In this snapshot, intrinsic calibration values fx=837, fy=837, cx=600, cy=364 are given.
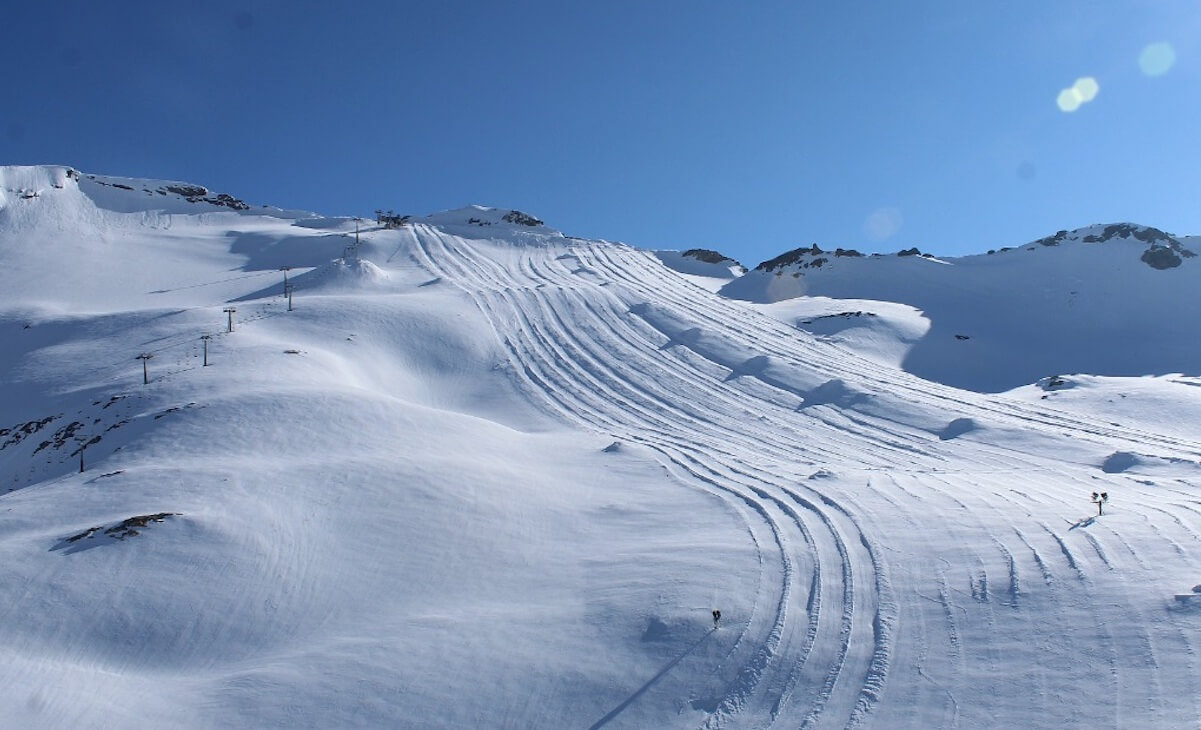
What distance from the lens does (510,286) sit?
133 feet

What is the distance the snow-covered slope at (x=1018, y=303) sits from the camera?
35625 millimetres

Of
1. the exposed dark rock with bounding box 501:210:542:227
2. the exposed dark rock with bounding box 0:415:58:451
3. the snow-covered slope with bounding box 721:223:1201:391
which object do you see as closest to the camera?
the exposed dark rock with bounding box 0:415:58:451

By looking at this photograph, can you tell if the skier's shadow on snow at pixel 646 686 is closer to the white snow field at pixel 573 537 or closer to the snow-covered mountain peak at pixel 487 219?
the white snow field at pixel 573 537

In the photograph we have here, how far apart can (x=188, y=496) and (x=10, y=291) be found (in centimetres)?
3346

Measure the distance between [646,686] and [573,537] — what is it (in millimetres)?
4973

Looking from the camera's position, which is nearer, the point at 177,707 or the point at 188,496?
the point at 177,707

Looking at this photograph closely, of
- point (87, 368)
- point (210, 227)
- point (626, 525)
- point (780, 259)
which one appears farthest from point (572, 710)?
point (210, 227)

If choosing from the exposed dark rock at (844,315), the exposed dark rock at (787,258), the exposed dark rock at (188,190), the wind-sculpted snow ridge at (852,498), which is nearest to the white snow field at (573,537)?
the wind-sculpted snow ridge at (852,498)

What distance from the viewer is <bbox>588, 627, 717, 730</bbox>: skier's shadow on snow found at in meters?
9.46

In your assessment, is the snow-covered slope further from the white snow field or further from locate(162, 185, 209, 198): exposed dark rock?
locate(162, 185, 209, 198): exposed dark rock

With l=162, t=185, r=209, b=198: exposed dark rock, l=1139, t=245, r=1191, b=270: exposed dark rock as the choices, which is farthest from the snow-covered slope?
l=162, t=185, r=209, b=198: exposed dark rock

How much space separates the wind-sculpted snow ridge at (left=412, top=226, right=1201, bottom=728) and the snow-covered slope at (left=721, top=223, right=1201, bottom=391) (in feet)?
18.6

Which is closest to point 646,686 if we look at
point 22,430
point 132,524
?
point 132,524

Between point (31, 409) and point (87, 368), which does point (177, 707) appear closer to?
point (31, 409)
